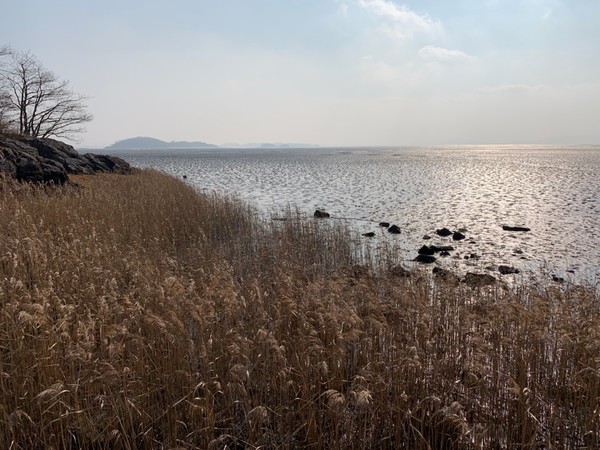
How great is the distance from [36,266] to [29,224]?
12.5 feet

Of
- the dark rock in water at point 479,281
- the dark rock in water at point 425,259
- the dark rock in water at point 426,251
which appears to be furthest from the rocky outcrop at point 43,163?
the dark rock in water at point 479,281

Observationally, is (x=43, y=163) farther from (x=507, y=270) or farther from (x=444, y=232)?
(x=507, y=270)

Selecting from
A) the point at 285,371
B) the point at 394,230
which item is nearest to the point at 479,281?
the point at 285,371

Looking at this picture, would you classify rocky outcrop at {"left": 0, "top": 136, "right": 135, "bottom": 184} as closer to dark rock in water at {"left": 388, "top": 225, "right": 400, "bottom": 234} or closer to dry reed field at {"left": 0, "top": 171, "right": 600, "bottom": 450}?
dry reed field at {"left": 0, "top": 171, "right": 600, "bottom": 450}

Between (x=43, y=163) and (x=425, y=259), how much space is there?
19.2 meters

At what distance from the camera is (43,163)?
21.7 metres

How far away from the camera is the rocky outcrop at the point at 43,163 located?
20141mm

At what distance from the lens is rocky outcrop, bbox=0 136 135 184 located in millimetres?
20141

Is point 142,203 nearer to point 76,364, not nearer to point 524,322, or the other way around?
point 76,364

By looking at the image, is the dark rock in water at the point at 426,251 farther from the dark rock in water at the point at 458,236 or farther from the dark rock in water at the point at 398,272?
the dark rock in water at the point at 398,272

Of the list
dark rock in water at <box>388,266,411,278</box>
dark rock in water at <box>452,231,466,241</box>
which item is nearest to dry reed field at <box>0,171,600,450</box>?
dark rock in water at <box>388,266,411,278</box>

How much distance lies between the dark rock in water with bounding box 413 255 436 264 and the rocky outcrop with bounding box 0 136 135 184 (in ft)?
53.0

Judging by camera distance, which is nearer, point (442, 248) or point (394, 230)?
point (442, 248)

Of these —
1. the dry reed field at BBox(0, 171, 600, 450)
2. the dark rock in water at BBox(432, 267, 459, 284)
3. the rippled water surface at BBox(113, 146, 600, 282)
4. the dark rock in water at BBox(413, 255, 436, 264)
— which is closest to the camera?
the dry reed field at BBox(0, 171, 600, 450)
